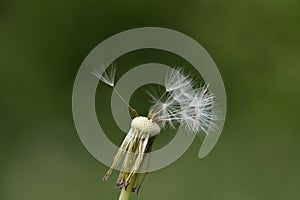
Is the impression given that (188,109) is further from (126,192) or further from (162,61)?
(162,61)

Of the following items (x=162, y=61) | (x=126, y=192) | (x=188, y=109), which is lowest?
(x=126, y=192)

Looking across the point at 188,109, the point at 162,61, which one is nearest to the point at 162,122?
the point at 188,109

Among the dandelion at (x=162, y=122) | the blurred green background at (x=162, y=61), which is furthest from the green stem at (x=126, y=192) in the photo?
the blurred green background at (x=162, y=61)

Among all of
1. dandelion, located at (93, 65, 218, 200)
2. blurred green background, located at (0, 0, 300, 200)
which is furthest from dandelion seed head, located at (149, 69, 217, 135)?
blurred green background, located at (0, 0, 300, 200)

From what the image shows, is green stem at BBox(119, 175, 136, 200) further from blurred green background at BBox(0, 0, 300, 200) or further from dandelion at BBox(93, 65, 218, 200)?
blurred green background at BBox(0, 0, 300, 200)

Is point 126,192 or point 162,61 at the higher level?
point 162,61
